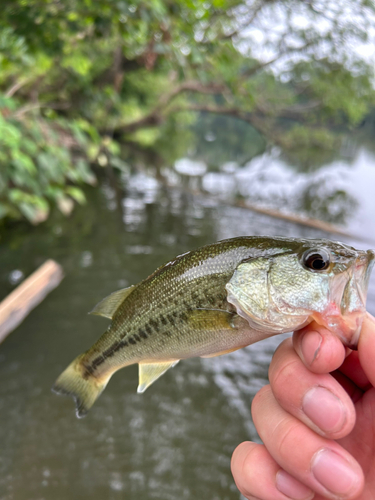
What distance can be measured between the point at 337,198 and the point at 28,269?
13763 millimetres

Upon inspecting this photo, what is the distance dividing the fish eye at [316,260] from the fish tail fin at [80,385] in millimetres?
1258

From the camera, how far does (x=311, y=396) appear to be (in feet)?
4.43

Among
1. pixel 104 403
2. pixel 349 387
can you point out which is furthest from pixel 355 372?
pixel 104 403

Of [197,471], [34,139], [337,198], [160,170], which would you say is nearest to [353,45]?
[337,198]

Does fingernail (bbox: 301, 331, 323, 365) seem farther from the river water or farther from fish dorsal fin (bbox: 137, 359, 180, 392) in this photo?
the river water

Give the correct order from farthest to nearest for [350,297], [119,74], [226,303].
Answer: [119,74] → [226,303] → [350,297]

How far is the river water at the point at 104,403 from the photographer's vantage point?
143 inches

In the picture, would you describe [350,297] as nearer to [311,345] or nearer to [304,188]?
[311,345]

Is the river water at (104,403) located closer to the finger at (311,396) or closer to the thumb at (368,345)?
the finger at (311,396)

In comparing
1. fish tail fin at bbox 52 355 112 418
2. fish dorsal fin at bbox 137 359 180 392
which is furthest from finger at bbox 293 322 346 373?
fish tail fin at bbox 52 355 112 418

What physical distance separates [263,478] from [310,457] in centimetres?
28

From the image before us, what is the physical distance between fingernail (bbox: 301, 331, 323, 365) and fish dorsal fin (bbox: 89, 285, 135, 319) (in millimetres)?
904

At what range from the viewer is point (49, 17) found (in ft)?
13.5

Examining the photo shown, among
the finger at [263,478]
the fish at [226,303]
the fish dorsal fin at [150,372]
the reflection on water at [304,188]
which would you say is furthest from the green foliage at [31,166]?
the reflection on water at [304,188]
